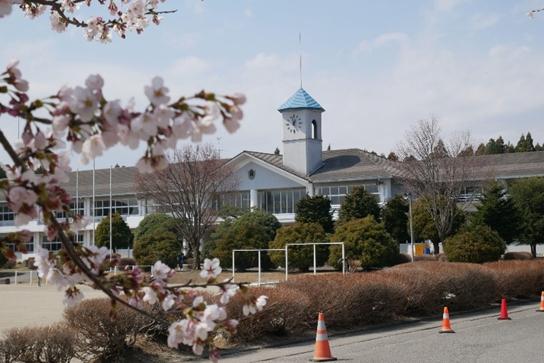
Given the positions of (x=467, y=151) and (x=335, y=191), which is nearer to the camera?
(x=467, y=151)

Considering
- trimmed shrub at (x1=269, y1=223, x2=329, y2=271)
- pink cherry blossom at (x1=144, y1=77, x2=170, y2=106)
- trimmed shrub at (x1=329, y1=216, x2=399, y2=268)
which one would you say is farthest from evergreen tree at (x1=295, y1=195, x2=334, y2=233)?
pink cherry blossom at (x1=144, y1=77, x2=170, y2=106)

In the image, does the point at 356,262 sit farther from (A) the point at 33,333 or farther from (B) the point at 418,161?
(A) the point at 33,333

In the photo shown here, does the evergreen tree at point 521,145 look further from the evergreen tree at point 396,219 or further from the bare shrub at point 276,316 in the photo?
the bare shrub at point 276,316

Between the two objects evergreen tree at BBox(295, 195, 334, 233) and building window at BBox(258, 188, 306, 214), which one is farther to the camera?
building window at BBox(258, 188, 306, 214)

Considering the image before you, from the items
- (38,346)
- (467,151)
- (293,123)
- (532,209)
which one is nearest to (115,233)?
(293,123)

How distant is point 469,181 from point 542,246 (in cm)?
1362

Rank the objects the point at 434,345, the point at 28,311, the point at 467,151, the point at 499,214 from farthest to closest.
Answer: the point at 467,151
the point at 499,214
the point at 28,311
the point at 434,345

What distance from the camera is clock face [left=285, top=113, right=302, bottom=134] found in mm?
63781

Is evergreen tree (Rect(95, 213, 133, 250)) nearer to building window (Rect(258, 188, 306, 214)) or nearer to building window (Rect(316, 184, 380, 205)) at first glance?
building window (Rect(258, 188, 306, 214))

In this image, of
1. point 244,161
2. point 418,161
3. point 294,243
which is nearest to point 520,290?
point 294,243

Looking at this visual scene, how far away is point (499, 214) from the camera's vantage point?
164 feet

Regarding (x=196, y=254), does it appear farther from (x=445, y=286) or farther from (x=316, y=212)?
(x=445, y=286)

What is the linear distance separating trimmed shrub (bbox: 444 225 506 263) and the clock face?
25.9 meters

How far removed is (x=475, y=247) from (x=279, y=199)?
29.5 m
